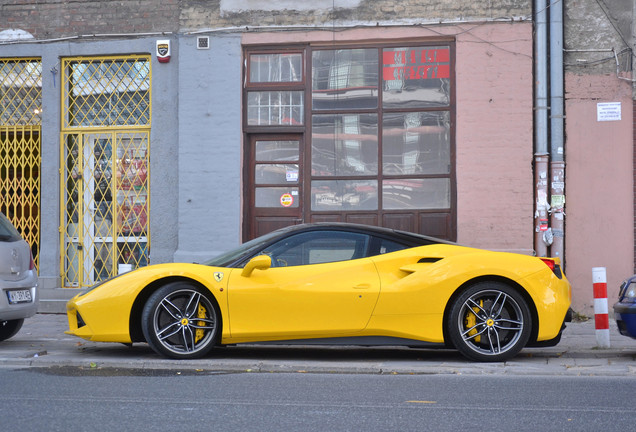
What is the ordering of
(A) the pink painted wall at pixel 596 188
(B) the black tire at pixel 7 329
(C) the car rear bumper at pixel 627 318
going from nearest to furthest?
(C) the car rear bumper at pixel 627 318
(B) the black tire at pixel 7 329
(A) the pink painted wall at pixel 596 188

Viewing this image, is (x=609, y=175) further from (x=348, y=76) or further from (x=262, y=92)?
(x=262, y=92)

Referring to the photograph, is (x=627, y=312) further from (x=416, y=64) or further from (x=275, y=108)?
(x=275, y=108)

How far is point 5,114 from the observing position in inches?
546

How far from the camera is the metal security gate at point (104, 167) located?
13.5 m

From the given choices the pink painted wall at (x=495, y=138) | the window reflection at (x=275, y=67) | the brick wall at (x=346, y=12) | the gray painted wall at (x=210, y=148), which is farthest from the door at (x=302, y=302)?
the brick wall at (x=346, y=12)

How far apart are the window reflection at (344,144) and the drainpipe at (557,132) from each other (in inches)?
102

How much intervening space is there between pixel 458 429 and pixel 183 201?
8671mm

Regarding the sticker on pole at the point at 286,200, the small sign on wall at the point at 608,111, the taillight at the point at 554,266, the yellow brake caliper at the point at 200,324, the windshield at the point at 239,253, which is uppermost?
the small sign on wall at the point at 608,111

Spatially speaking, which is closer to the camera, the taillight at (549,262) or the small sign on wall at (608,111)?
the taillight at (549,262)

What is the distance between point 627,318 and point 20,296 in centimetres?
604

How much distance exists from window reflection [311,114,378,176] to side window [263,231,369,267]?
495 cm

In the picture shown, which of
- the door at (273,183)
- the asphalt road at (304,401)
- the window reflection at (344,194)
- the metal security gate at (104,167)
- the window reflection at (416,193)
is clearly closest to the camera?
the asphalt road at (304,401)

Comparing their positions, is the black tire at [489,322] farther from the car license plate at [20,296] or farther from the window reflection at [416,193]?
the window reflection at [416,193]

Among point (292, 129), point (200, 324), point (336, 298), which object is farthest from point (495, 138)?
point (200, 324)
